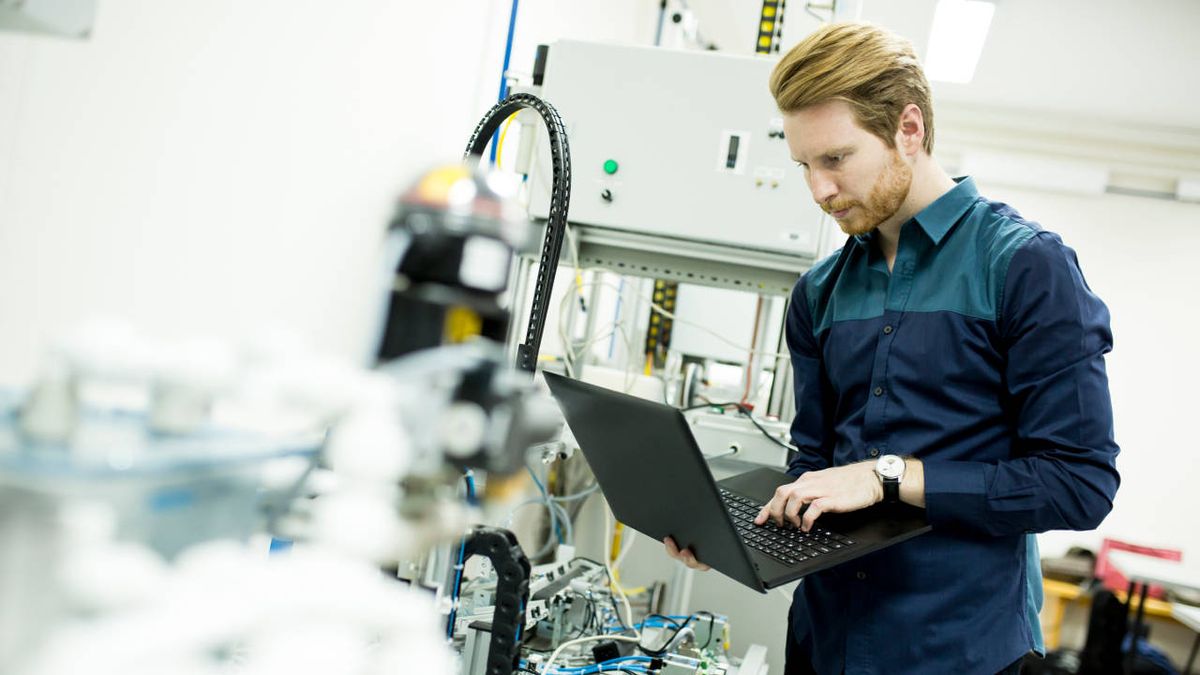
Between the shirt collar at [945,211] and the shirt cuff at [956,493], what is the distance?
275 millimetres

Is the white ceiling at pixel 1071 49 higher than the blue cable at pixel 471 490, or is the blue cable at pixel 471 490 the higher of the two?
the white ceiling at pixel 1071 49

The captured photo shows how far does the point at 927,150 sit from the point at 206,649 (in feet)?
3.27

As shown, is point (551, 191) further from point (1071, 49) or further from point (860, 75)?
point (1071, 49)

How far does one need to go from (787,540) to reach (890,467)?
149mm

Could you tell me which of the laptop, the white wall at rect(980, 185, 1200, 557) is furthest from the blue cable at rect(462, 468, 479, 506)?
the white wall at rect(980, 185, 1200, 557)

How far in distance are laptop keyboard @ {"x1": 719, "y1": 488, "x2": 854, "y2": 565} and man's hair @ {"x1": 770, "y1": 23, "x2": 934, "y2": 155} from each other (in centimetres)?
47

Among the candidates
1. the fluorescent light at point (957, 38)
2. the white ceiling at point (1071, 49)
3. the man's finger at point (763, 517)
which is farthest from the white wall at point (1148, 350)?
the man's finger at point (763, 517)

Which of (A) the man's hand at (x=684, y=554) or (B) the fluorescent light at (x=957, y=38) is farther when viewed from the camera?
(B) the fluorescent light at (x=957, y=38)

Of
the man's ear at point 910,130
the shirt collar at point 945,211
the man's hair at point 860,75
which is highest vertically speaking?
the man's hair at point 860,75

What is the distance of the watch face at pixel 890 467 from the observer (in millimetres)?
923

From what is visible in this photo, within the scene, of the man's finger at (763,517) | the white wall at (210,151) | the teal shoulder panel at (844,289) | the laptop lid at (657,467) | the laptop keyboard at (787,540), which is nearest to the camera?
the white wall at (210,151)

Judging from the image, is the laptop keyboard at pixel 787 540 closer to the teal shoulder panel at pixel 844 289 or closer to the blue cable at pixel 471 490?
the teal shoulder panel at pixel 844 289

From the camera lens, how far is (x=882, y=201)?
1.00 metres

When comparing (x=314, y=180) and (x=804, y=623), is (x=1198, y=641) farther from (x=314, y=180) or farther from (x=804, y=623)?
(x=314, y=180)
